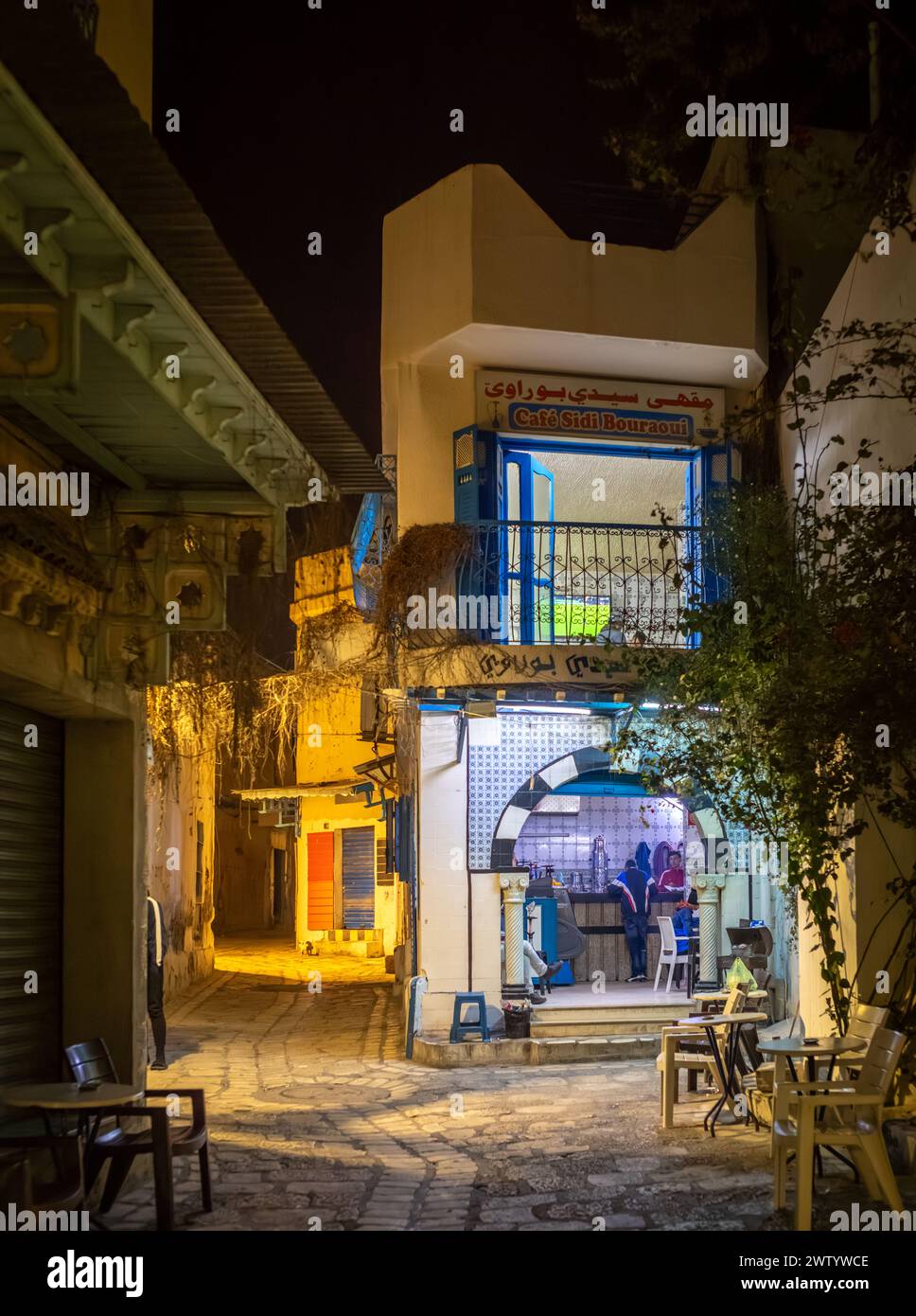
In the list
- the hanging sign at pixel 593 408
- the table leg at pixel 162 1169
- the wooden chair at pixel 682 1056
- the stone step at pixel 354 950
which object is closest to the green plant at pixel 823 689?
the wooden chair at pixel 682 1056

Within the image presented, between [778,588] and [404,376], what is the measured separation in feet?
21.5

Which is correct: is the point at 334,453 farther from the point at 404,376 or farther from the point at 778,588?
the point at 404,376

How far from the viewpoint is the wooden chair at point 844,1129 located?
722 centimetres

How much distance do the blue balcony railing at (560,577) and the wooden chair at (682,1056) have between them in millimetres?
4471

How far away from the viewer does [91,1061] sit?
809 centimetres

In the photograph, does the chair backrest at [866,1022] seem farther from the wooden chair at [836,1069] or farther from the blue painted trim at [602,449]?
the blue painted trim at [602,449]

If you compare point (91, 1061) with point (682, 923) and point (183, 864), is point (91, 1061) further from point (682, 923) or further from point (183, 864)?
point (183, 864)

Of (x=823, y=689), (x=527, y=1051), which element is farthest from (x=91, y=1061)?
(x=527, y=1051)

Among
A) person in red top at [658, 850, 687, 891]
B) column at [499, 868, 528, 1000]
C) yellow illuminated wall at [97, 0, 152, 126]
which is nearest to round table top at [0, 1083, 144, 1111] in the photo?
yellow illuminated wall at [97, 0, 152, 126]

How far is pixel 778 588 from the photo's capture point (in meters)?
10.4

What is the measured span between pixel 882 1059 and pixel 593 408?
952cm

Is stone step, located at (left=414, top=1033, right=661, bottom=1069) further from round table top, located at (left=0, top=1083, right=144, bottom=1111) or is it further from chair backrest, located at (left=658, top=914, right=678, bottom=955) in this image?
round table top, located at (left=0, top=1083, right=144, bottom=1111)

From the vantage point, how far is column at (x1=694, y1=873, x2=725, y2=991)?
52.5 ft
